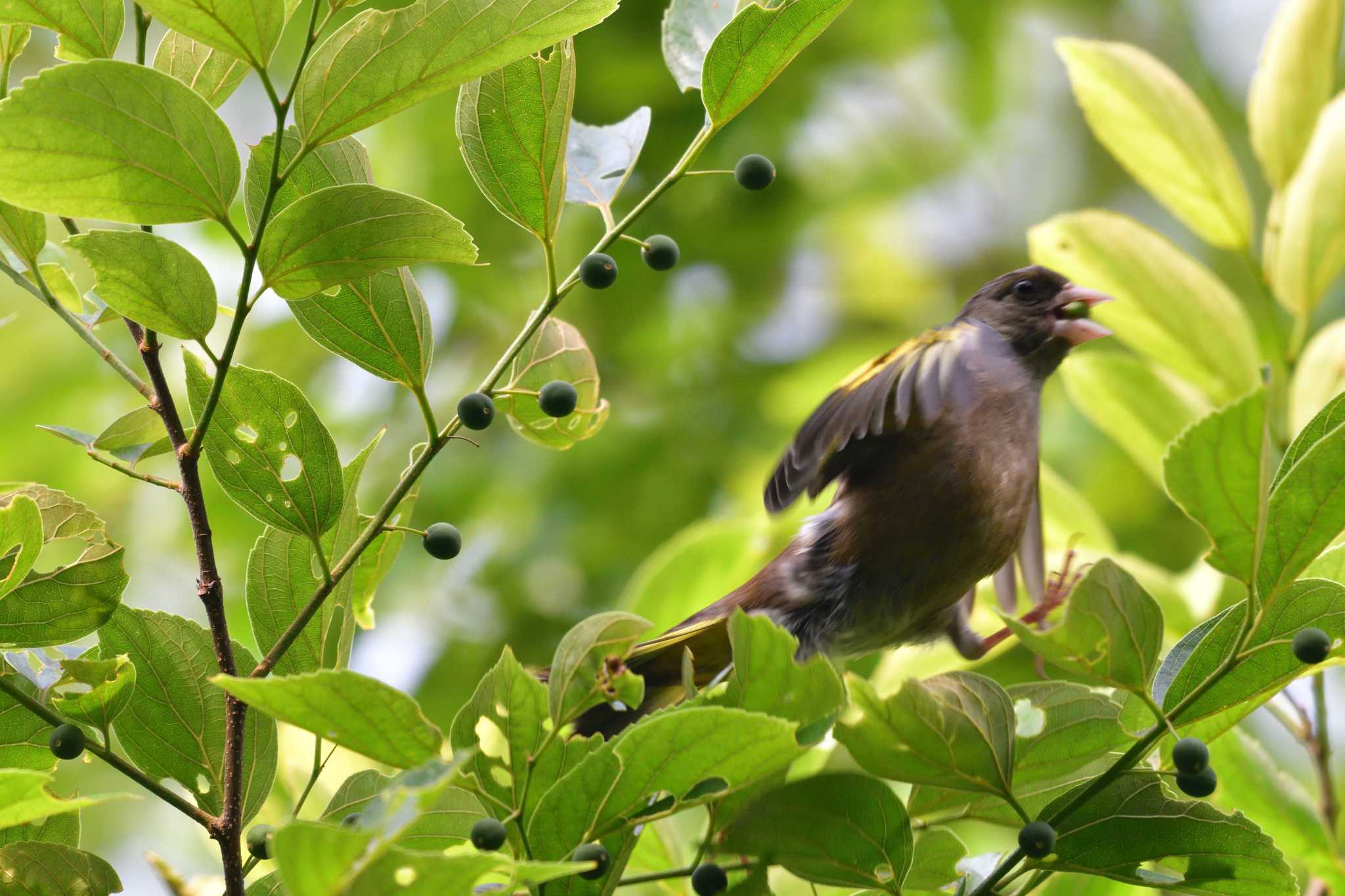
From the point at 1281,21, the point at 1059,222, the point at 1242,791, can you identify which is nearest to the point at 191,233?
the point at 1059,222

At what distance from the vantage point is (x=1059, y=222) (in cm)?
166

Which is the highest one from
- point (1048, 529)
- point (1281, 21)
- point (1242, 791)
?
point (1281, 21)

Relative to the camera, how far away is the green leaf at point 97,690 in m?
0.85

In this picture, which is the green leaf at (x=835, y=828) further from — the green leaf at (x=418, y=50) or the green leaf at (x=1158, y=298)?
the green leaf at (x=1158, y=298)

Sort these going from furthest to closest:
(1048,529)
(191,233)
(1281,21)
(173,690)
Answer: (191,233) → (1048,529) → (1281,21) → (173,690)

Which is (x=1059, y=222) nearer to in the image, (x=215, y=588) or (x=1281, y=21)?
(x=1281, y=21)

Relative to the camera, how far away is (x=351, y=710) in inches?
28.5

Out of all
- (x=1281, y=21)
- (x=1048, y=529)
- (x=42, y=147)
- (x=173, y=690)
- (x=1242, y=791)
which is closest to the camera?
(x=42, y=147)

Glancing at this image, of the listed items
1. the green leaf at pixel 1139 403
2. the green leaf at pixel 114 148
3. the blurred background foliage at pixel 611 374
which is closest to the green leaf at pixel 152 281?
the green leaf at pixel 114 148

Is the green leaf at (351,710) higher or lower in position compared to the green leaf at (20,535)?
lower

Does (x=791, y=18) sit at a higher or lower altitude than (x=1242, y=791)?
higher

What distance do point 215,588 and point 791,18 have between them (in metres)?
0.55

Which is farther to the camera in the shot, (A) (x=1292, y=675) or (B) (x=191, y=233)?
(B) (x=191, y=233)

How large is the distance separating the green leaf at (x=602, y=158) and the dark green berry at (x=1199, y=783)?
60cm
